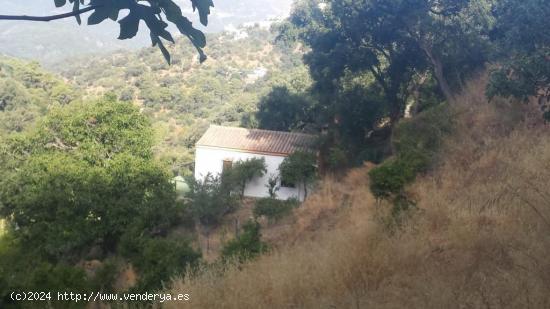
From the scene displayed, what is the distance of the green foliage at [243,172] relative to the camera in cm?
1986

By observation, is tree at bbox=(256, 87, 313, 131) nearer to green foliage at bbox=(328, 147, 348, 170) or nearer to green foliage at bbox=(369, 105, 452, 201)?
green foliage at bbox=(328, 147, 348, 170)

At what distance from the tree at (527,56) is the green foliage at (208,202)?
34.0 feet

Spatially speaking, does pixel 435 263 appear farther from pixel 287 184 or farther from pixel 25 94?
pixel 25 94

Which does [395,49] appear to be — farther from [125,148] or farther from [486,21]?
[125,148]

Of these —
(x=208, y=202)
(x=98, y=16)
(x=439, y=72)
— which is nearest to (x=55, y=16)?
(x=98, y=16)

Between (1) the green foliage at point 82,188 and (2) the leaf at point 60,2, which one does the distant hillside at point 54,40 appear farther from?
(2) the leaf at point 60,2

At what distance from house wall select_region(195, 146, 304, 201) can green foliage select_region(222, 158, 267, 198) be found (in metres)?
0.31

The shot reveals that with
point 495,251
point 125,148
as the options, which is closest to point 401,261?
point 495,251

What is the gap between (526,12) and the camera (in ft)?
27.4

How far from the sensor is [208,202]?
55.6ft

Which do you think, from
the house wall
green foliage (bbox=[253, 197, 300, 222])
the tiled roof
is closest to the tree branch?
green foliage (bbox=[253, 197, 300, 222])

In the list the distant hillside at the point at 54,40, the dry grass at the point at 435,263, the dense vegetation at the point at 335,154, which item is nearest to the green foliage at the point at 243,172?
the dense vegetation at the point at 335,154

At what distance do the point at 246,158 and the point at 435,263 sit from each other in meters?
17.0

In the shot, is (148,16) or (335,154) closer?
(148,16)
